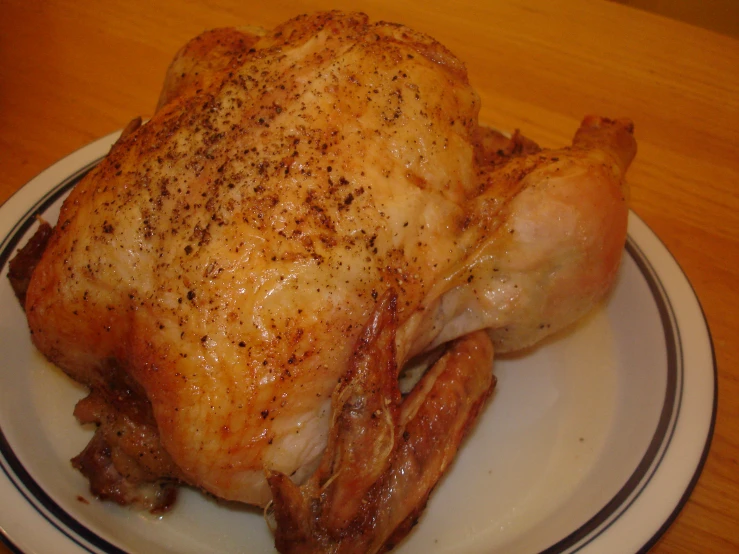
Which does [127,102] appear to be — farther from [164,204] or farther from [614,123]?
[614,123]

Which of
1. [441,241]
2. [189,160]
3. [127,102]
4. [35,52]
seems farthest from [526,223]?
[35,52]

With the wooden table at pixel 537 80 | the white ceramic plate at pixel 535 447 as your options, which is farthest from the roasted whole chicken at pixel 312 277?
the wooden table at pixel 537 80

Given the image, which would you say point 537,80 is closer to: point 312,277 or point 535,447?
point 535,447

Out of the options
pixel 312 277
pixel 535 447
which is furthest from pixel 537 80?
pixel 312 277

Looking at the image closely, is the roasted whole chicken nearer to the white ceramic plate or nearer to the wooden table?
the white ceramic plate

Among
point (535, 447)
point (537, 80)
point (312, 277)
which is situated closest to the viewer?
point (312, 277)

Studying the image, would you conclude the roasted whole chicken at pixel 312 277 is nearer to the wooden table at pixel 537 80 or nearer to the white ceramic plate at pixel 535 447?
the white ceramic plate at pixel 535 447
